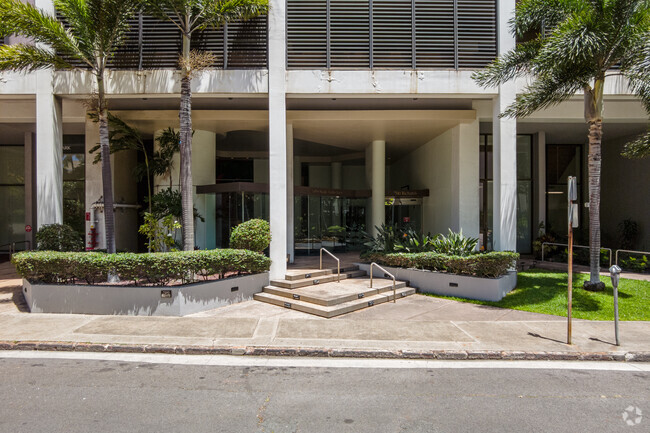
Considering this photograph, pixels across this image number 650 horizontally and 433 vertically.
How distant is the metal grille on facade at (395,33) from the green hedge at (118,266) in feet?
21.5

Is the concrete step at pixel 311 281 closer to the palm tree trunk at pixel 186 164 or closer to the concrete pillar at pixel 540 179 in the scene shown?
the palm tree trunk at pixel 186 164

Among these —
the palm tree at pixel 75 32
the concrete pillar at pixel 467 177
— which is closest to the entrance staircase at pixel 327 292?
the concrete pillar at pixel 467 177

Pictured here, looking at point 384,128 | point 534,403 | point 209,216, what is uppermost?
point 384,128

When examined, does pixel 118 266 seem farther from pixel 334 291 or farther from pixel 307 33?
pixel 307 33

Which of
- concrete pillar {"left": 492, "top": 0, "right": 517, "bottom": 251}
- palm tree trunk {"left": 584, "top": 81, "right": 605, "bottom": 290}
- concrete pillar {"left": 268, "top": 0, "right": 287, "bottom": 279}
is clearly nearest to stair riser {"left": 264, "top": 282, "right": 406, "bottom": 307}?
concrete pillar {"left": 268, "top": 0, "right": 287, "bottom": 279}

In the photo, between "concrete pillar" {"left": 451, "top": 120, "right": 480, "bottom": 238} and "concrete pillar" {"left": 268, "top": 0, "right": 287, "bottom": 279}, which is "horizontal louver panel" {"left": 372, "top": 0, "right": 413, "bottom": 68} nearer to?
"concrete pillar" {"left": 268, "top": 0, "right": 287, "bottom": 279}

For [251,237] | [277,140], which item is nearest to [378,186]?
[277,140]

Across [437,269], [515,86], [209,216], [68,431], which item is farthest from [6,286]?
[515,86]

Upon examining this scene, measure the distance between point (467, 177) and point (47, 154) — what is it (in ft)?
45.7

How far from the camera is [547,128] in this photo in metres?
16.2

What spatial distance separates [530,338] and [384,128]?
395 inches

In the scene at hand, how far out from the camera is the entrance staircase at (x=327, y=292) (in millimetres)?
8641

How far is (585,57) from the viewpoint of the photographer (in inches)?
329

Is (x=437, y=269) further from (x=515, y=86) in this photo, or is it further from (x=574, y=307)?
(x=515, y=86)
